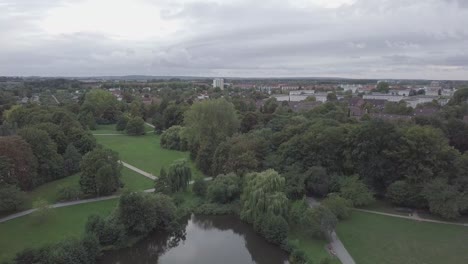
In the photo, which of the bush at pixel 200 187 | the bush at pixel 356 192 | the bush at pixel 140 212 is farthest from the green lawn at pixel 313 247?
the bush at pixel 200 187

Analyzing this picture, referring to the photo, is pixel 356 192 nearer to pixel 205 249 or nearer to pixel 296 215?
pixel 296 215

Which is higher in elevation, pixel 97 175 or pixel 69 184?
pixel 97 175

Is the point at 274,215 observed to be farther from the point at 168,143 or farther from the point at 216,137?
the point at 168,143

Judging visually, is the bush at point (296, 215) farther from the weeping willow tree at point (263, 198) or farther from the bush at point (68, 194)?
the bush at point (68, 194)

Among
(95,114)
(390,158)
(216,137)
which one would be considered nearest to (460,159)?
(390,158)

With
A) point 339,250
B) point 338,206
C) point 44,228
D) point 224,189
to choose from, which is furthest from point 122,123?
point 339,250
